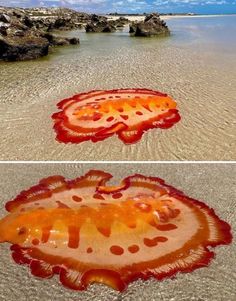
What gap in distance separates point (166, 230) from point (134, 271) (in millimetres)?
744

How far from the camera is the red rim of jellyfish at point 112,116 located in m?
6.34

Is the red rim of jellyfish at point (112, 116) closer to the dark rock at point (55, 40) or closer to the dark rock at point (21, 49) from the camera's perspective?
the dark rock at point (21, 49)

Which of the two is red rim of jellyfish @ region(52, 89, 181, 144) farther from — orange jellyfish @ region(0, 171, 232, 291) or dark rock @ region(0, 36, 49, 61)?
dark rock @ region(0, 36, 49, 61)

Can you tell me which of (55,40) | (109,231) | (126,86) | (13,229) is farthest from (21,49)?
(109,231)

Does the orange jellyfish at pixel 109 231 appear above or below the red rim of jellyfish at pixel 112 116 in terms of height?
below

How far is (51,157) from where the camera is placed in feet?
18.8

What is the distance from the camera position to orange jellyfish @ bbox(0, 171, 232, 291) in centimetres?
362

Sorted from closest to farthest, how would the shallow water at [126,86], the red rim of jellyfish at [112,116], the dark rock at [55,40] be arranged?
1. the shallow water at [126,86]
2. the red rim of jellyfish at [112,116]
3. the dark rock at [55,40]

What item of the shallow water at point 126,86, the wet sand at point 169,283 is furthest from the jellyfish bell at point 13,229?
the shallow water at point 126,86

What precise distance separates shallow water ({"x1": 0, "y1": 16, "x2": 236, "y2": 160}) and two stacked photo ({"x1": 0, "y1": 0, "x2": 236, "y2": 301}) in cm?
3

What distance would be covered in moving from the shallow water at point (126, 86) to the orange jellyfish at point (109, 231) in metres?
0.88

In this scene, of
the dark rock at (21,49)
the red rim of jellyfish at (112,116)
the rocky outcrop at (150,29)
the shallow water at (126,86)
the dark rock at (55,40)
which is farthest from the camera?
the rocky outcrop at (150,29)

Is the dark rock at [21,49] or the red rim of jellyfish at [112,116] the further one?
the dark rock at [21,49]

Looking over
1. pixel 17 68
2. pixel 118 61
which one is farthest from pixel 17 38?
pixel 118 61
